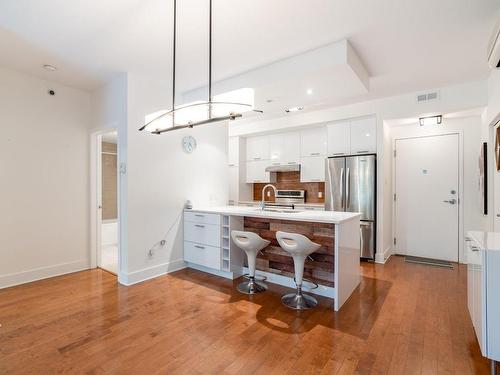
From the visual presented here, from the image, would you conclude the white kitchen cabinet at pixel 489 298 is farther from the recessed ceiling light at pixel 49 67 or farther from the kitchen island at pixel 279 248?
the recessed ceiling light at pixel 49 67

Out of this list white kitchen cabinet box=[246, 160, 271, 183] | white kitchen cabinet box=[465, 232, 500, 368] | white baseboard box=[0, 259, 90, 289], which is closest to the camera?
white kitchen cabinet box=[465, 232, 500, 368]

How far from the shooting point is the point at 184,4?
7.23ft

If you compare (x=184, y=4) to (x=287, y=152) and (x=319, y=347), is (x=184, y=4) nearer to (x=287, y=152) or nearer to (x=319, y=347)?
(x=319, y=347)

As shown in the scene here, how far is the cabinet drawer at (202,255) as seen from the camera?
367 cm

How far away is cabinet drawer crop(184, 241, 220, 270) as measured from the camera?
145 inches

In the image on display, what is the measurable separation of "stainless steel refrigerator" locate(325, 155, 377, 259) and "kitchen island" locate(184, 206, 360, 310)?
128cm

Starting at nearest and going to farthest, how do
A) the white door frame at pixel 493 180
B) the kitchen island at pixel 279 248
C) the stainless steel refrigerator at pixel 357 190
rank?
the kitchen island at pixel 279 248 < the white door frame at pixel 493 180 < the stainless steel refrigerator at pixel 357 190

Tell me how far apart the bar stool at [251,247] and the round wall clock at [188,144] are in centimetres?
169

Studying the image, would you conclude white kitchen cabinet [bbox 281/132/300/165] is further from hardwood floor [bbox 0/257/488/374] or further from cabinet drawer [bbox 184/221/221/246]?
hardwood floor [bbox 0/257/488/374]

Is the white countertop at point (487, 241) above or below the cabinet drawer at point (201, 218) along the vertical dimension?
above

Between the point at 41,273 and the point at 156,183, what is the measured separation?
6.43 feet

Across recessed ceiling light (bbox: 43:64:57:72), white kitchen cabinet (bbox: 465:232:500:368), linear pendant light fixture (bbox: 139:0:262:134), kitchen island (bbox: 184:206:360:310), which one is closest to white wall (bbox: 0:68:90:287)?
recessed ceiling light (bbox: 43:64:57:72)

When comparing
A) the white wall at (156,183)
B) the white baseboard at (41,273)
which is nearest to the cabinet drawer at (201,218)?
the white wall at (156,183)

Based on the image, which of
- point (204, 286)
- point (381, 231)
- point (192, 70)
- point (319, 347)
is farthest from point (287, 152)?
point (319, 347)
